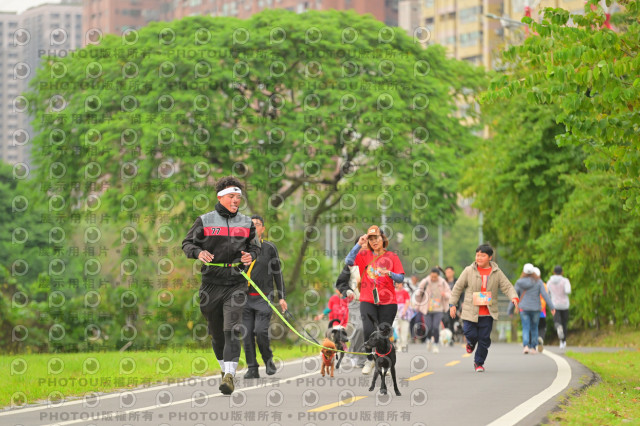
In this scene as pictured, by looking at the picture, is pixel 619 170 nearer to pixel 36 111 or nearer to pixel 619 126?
pixel 619 126

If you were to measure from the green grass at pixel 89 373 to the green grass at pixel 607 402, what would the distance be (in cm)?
537

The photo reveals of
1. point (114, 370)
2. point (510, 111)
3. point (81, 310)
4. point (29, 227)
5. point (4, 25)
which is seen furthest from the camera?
point (4, 25)

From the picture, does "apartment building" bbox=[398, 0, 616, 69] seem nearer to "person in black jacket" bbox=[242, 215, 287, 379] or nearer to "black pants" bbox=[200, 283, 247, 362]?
"person in black jacket" bbox=[242, 215, 287, 379]

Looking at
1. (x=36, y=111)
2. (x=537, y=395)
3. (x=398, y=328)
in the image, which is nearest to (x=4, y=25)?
(x=36, y=111)

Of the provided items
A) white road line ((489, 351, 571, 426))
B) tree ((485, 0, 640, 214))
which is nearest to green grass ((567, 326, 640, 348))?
white road line ((489, 351, 571, 426))

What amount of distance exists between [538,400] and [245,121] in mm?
24854

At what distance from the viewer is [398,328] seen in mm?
25734

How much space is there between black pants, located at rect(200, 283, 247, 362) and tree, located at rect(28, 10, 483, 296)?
2144 centimetres

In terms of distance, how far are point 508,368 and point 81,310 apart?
49.4ft

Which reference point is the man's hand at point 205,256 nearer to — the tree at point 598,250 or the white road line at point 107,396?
the white road line at point 107,396

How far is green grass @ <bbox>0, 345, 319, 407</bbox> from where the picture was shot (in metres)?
14.3

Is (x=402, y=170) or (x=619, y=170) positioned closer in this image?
(x=619, y=170)

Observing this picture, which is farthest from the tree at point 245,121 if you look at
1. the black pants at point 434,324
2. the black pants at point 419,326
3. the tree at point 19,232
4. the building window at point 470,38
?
the building window at point 470,38

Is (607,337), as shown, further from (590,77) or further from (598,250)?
(590,77)
